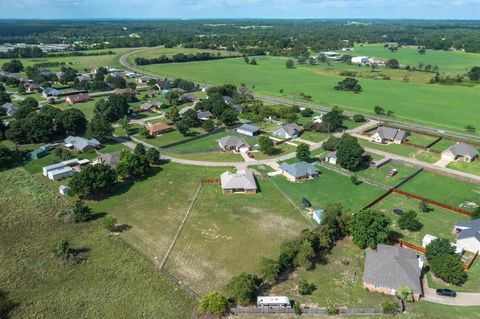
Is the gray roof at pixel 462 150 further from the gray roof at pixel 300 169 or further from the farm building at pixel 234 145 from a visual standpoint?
the farm building at pixel 234 145

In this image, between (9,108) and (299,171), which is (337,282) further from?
(9,108)

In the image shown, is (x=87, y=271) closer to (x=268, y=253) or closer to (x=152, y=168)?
(x=268, y=253)

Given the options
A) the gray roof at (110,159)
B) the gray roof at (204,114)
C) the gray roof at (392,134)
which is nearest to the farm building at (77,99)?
the gray roof at (204,114)

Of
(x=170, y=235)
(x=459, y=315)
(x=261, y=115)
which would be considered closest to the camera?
(x=459, y=315)

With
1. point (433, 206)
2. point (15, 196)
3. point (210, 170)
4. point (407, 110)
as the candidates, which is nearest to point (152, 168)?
point (210, 170)

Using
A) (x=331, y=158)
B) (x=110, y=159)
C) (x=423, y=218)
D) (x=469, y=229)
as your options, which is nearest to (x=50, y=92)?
(x=110, y=159)

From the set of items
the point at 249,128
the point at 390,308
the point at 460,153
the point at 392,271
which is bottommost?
the point at 390,308
